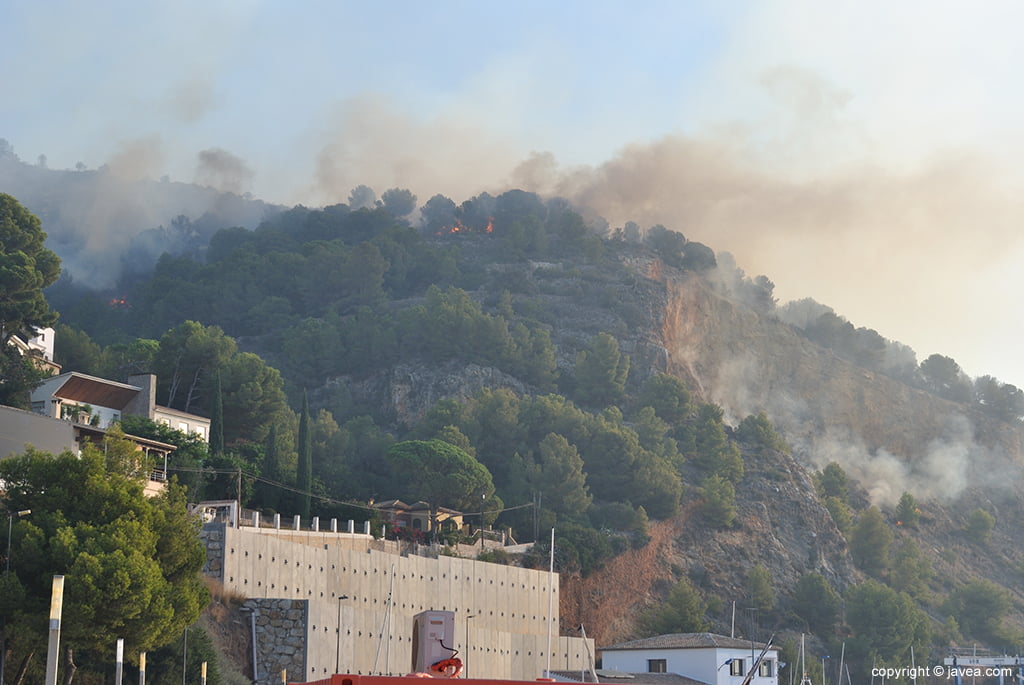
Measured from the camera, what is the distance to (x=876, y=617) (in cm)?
9794

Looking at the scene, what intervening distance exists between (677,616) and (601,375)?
131 feet

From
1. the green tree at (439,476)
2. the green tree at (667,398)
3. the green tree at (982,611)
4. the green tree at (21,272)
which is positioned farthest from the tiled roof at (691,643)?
the green tree at (982,611)

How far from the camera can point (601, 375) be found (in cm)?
12456

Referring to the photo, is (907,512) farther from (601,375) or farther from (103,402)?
(103,402)

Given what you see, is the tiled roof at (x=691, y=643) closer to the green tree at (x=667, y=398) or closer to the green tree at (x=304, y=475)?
the green tree at (x=304, y=475)

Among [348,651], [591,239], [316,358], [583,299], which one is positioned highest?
[591,239]

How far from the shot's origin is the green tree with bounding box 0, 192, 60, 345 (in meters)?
67.3

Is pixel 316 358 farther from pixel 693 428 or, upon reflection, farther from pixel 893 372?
pixel 893 372

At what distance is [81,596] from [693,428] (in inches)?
3441

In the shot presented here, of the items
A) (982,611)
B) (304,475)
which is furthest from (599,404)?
(304,475)

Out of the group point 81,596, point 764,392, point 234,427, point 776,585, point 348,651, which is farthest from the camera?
point 764,392

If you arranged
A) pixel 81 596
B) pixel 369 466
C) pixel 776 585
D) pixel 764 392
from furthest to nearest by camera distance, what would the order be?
1. pixel 764 392
2. pixel 776 585
3. pixel 369 466
4. pixel 81 596

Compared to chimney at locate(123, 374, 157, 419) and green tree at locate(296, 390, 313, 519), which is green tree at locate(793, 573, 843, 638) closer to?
green tree at locate(296, 390, 313, 519)

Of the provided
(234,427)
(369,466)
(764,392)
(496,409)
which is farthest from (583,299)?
(234,427)
